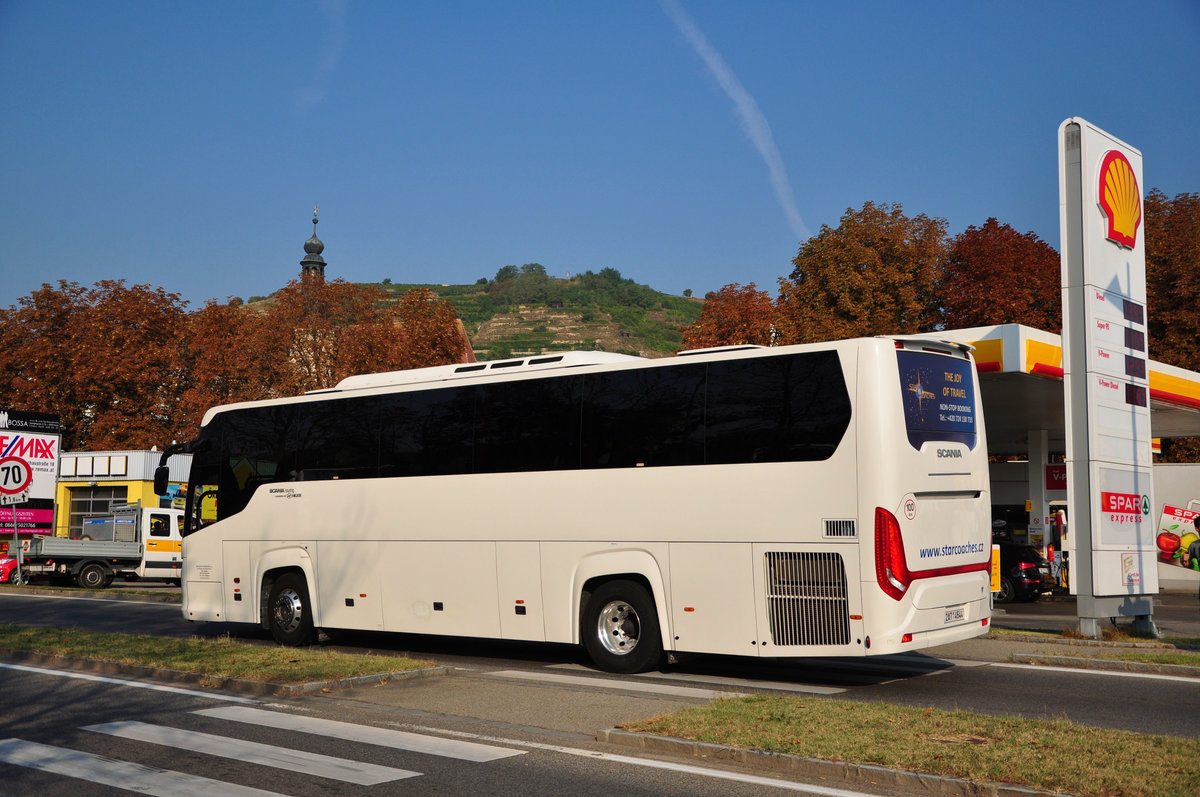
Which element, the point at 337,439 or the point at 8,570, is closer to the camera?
the point at 337,439

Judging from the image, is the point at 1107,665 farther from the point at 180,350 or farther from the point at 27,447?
the point at 180,350

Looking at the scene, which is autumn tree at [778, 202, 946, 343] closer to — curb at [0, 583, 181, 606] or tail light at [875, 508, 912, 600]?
curb at [0, 583, 181, 606]

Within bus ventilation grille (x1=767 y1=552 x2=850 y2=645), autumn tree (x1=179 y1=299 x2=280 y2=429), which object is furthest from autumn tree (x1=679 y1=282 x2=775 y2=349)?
bus ventilation grille (x1=767 y1=552 x2=850 y2=645)

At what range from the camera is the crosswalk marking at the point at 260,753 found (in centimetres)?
734

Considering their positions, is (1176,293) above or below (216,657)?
above

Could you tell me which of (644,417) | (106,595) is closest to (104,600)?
(106,595)

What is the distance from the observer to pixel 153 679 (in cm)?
1188

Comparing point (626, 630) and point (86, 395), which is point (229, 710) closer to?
point (626, 630)

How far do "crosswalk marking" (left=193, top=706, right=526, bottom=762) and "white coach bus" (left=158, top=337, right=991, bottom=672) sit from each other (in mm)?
3855

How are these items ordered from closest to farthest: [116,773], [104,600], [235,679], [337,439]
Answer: [116,773]
[235,679]
[337,439]
[104,600]

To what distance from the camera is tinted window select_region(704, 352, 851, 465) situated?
10945 mm

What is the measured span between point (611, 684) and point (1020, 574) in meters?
17.4

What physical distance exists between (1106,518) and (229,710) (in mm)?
11824

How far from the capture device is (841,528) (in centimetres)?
1063
